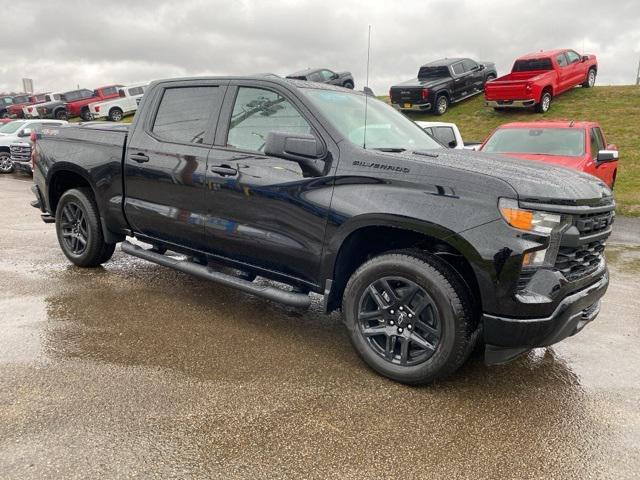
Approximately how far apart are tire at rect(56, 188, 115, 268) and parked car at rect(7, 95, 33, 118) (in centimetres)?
3258

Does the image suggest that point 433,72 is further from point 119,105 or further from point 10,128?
point 119,105

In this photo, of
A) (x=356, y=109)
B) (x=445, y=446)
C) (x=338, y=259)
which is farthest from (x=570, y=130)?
(x=445, y=446)

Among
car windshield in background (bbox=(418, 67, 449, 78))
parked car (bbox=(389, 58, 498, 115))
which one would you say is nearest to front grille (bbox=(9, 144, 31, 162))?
parked car (bbox=(389, 58, 498, 115))

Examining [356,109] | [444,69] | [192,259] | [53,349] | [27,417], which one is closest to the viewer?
[27,417]

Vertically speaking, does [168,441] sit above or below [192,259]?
below

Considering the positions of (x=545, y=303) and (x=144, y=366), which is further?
(x=144, y=366)

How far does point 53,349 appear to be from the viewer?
11.8ft

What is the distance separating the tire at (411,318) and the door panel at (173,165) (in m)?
1.52

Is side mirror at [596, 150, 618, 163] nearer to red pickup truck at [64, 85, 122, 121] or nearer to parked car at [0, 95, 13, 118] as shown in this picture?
red pickup truck at [64, 85, 122, 121]

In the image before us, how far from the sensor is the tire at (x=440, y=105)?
19.8 metres

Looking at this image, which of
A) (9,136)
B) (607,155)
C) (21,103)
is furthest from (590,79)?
(21,103)

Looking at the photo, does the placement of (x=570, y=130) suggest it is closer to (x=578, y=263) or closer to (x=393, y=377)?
(x=578, y=263)

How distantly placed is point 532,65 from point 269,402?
19.0m

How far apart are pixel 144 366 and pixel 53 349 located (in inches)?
29.1
